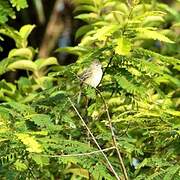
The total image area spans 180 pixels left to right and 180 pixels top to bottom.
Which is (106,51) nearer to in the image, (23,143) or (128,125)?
(128,125)

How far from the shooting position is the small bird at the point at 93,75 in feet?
5.34

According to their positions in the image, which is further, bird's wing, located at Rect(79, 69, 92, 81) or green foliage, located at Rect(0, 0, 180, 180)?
bird's wing, located at Rect(79, 69, 92, 81)

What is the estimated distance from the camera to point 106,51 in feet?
5.22

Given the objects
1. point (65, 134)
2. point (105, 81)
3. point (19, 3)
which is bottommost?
point (65, 134)

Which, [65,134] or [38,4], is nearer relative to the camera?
→ [65,134]

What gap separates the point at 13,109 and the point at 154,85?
44cm

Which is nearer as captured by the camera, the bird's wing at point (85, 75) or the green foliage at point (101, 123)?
the green foliage at point (101, 123)

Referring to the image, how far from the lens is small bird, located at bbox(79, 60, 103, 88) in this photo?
5.34 feet

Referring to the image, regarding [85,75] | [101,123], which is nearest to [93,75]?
[85,75]

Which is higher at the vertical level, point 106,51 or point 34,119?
point 106,51

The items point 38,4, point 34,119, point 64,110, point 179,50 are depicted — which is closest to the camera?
point 34,119

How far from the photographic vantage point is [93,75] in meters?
1.66

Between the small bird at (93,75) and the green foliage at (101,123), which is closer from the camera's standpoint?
the green foliage at (101,123)

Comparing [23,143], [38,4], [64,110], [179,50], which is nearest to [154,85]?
[64,110]
